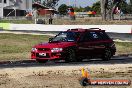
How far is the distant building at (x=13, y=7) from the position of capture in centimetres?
10912

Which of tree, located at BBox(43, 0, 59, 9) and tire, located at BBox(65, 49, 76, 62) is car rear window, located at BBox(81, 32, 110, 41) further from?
tree, located at BBox(43, 0, 59, 9)

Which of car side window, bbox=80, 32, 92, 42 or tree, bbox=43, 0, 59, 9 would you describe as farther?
tree, bbox=43, 0, 59, 9

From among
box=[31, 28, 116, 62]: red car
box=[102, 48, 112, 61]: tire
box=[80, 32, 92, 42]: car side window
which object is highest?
box=[80, 32, 92, 42]: car side window

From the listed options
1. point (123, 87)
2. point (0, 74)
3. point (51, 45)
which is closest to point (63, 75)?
point (0, 74)

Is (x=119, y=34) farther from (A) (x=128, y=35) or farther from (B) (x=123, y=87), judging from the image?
(B) (x=123, y=87)

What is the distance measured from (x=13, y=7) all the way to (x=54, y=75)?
97.6 metres

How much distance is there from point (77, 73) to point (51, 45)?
4.22 m

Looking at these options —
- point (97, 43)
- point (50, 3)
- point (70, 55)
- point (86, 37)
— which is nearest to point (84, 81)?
point (70, 55)

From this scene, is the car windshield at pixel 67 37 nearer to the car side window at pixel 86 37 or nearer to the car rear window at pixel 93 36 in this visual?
the car side window at pixel 86 37

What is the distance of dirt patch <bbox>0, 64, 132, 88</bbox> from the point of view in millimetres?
12750

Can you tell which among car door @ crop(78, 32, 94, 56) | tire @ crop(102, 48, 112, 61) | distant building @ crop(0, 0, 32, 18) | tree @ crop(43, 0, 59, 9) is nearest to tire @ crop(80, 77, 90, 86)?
car door @ crop(78, 32, 94, 56)

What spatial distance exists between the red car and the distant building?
289ft

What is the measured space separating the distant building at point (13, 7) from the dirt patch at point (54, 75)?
91.7 metres

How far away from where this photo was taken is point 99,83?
10883 millimetres
